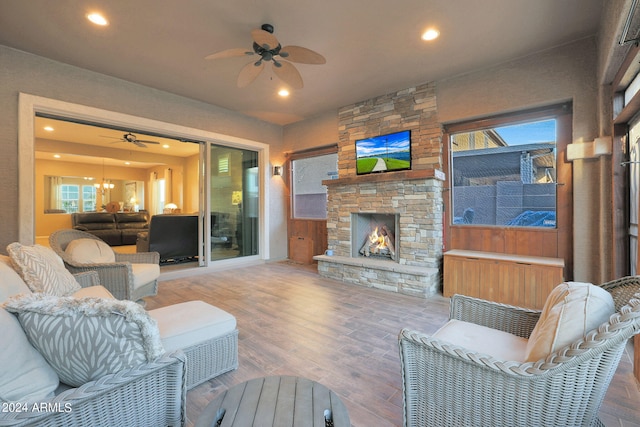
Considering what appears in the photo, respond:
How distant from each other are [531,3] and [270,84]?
Answer: 3087 mm

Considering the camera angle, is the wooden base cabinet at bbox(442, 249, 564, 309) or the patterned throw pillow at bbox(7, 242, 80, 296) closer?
the patterned throw pillow at bbox(7, 242, 80, 296)

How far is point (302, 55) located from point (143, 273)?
9.92 feet

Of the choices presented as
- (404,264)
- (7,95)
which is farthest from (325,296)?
(7,95)

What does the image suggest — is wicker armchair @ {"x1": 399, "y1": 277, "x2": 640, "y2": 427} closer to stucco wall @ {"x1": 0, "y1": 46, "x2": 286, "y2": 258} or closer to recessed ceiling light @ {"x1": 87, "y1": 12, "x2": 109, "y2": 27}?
recessed ceiling light @ {"x1": 87, "y1": 12, "x2": 109, "y2": 27}

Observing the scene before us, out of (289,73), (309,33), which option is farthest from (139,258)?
(309,33)

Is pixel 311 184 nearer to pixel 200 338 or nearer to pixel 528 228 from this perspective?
pixel 528 228

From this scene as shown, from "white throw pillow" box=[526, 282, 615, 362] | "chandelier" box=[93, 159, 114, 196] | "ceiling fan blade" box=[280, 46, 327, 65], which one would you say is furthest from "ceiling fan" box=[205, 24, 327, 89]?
"chandelier" box=[93, 159, 114, 196]

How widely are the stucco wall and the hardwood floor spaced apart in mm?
2058

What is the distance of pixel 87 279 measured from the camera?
272 cm

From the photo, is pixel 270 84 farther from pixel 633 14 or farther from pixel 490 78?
pixel 633 14

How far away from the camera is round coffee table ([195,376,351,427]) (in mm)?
999

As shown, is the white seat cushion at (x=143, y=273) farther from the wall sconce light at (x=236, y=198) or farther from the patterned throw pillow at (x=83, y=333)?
the patterned throw pillow at (x=83, y=333)

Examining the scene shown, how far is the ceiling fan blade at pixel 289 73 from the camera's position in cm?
296

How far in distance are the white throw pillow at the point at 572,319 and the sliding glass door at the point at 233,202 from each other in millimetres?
5110
